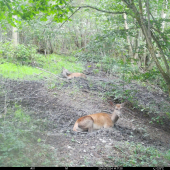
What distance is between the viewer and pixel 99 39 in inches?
284

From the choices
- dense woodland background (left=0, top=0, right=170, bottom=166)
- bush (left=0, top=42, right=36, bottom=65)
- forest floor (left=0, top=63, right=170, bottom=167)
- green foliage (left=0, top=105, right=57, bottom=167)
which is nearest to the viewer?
green foliage (left=0, top=105, right=57, bottom=167)

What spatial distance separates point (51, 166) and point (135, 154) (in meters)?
2.09

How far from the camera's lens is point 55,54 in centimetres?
1905

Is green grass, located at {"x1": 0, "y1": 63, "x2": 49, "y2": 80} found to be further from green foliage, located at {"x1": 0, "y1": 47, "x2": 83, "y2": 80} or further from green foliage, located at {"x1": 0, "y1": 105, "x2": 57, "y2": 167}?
green foliage, located at {"x1": 0, "y1": 105, "x2": 57, "y2": 167}

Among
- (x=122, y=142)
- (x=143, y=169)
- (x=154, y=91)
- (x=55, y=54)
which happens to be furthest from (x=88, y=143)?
(x=55, y=54)

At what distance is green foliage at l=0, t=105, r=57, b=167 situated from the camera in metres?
3.71

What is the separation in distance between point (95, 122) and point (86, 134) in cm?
83

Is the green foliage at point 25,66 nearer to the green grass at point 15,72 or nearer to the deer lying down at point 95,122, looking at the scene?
the green grass at point 15,72

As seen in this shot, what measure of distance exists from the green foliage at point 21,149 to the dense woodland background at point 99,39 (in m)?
0.06

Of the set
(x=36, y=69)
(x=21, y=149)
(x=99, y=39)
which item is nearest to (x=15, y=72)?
(x=36, y=69)

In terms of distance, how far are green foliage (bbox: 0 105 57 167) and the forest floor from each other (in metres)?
0.25

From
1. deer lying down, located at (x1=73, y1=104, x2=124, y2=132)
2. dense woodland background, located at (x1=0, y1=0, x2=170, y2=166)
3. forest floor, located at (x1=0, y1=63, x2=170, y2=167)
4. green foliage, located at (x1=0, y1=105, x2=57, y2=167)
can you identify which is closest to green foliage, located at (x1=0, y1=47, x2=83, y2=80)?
dense woodland background, located at (x1=0, y1=0, x2=170, y2=166)

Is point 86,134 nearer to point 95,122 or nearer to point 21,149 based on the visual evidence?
point 95,122

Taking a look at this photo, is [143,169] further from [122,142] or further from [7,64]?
[7,64]
